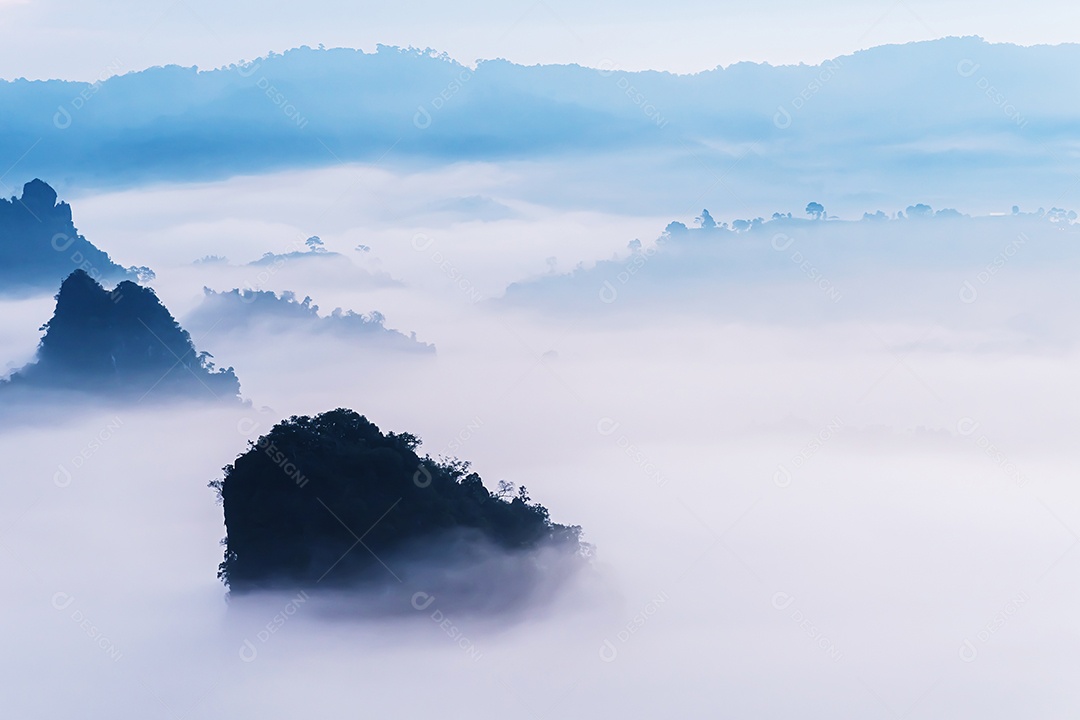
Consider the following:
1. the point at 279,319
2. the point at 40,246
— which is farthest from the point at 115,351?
the point at 40,246

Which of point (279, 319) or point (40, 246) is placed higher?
point (40, 246)

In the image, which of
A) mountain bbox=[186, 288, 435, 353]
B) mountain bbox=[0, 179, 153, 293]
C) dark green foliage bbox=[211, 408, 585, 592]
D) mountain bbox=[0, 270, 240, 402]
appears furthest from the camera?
mountain bbox=[186, 288, 435, 353]

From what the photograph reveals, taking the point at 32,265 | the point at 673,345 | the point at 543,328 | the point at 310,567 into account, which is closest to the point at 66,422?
the point at 32,265

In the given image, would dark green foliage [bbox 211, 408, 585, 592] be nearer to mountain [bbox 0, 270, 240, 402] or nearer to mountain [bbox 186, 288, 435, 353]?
mountain [bbox 0, 270, 240, 402]

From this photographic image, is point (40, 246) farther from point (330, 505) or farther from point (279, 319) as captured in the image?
point (330, 505)

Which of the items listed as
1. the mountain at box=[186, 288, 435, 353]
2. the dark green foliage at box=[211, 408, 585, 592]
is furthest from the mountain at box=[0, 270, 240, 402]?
the dark green foliage at box=[211, 408, 585, 592]

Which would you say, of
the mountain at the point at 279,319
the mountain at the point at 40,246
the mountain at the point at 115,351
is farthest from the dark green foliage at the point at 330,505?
the mountain at the point at 40,246
